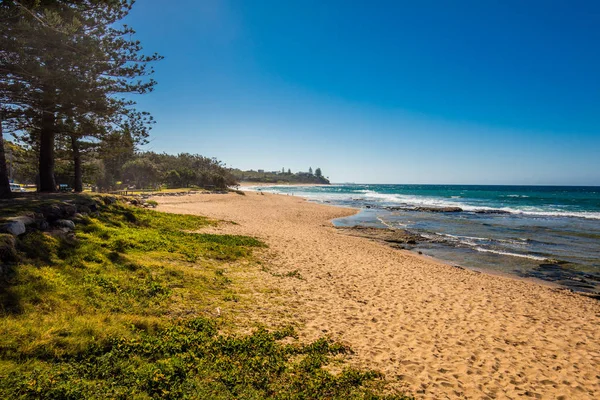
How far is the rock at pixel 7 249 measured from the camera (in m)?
6.43

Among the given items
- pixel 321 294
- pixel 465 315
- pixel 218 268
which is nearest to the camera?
pixel 465 315

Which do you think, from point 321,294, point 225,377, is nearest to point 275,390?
point 225,377

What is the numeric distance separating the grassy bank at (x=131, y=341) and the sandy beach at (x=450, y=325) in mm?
1242

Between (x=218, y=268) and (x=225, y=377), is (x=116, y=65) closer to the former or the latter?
(x=218, y=268)

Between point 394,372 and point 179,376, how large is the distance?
4030 millimetres

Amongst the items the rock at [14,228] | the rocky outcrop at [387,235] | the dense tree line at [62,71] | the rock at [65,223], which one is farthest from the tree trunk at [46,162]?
the rocky outcrop at [387,235]

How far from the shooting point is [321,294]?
1007cm

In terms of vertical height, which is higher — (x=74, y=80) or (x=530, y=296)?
(x=74, y=80)

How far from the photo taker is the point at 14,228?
295 inches

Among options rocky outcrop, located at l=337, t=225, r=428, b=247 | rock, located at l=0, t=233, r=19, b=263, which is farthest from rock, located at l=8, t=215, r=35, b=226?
rocky outcrop, located at l=337, t=225, r=428, b=247

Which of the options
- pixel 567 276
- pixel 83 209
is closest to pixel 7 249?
pixel 83 209

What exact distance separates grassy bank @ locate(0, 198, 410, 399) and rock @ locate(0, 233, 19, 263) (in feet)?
0.73

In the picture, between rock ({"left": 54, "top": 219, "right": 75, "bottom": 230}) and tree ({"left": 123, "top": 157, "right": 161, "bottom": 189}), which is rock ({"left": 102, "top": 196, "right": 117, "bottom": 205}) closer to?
rock ({"left": 54, "top": 219, "right": 75, "bottom": 230})

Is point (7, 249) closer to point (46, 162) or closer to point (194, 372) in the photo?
point (194, 372)
